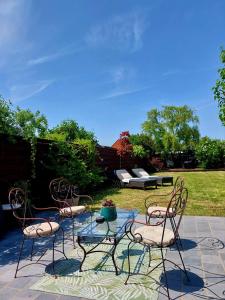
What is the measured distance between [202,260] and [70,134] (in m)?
11.4

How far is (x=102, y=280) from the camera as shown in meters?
3.18

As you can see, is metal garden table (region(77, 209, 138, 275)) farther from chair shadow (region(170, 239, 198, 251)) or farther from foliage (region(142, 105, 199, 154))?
foliage (region(142, 105, 199, 154))

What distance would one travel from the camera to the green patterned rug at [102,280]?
2857mm

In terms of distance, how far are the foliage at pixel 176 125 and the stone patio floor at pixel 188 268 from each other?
2190 centimetres

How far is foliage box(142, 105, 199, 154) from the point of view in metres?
26.9

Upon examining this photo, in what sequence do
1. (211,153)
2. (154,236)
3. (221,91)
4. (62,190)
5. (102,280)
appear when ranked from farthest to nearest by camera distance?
(211,153), (221,91), (62,190), (102,280), (154,236)

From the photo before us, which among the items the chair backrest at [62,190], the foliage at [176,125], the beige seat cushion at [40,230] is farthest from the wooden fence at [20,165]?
the foliage at [176,125]

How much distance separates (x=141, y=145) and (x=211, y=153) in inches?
207

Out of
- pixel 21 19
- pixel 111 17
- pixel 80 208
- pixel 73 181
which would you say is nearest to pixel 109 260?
pixel 80 208

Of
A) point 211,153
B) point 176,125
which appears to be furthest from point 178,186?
point 176,125

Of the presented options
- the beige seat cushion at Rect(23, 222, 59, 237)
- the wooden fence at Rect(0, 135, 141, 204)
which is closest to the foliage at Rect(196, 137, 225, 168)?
the wooden fence at Rect(0, 135, 141, 204)

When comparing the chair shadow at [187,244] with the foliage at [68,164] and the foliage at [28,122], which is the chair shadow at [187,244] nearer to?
the foliage at [28,122]

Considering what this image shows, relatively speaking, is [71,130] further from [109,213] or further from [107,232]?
[107,232]

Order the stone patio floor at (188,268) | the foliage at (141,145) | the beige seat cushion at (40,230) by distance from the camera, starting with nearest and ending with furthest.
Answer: the stone patio floor at (188,268), the beige seat cushion at (40,230), the foliage at (141,145)
